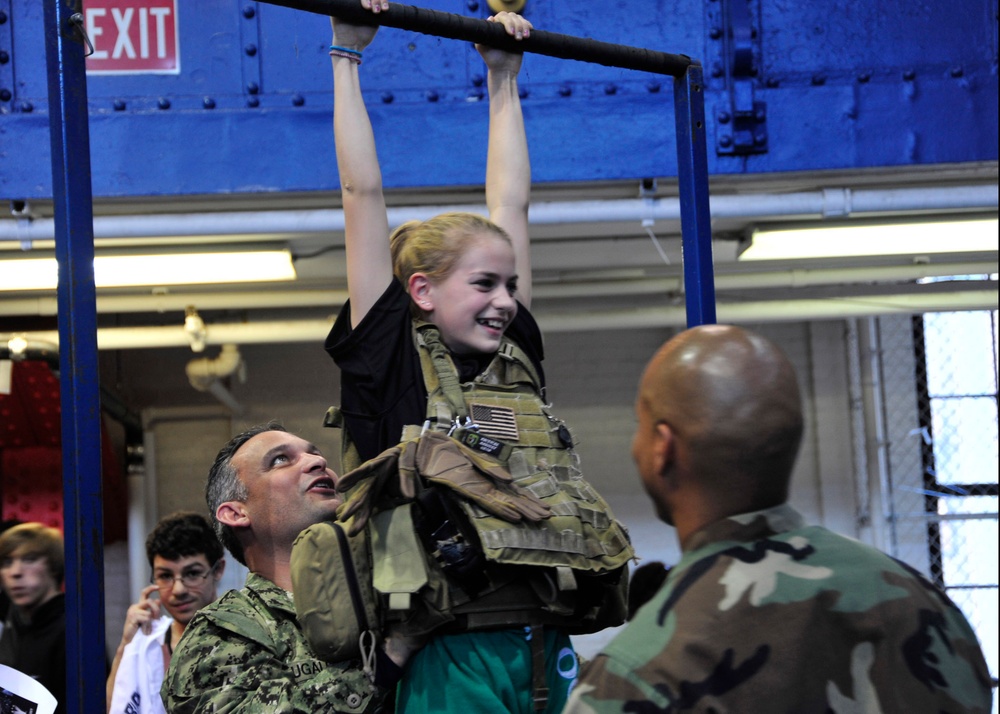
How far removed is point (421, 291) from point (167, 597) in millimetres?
2113

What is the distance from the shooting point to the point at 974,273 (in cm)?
773

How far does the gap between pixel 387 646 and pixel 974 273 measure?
21.6 ft

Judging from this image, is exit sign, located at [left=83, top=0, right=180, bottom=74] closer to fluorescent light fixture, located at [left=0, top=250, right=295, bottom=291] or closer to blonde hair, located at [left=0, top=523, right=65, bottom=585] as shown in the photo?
fluorescent light fixture, located at [left=0, top=250, right=295, bottom=291]

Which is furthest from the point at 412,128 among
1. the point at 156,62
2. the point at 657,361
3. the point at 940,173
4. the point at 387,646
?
the point at 657,361

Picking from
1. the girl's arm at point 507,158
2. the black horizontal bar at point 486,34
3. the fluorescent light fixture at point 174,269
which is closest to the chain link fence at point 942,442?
the fluorescent light fixture at point 174,269

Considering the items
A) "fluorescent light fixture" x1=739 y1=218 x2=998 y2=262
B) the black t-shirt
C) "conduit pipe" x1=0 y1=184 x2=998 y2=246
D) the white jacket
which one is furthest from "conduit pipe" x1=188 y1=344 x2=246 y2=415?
the black t-shirt

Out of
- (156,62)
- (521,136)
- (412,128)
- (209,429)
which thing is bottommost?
(209,429)

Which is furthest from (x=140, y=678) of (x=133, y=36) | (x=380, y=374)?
(x=133, y=36)

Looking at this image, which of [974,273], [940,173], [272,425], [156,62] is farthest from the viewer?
[974,273]

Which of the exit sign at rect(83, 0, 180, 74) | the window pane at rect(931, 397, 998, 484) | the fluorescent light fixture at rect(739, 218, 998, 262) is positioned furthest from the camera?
the window pane at rect(931, 397, 998, 484)

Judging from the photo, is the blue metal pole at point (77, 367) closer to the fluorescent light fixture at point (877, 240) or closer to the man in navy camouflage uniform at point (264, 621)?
the man in navy camouflage uniform at point (264, 621)

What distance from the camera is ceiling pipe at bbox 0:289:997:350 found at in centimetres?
766

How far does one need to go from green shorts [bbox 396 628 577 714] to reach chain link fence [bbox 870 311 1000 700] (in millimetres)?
7852

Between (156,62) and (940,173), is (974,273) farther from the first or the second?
(156,62)
